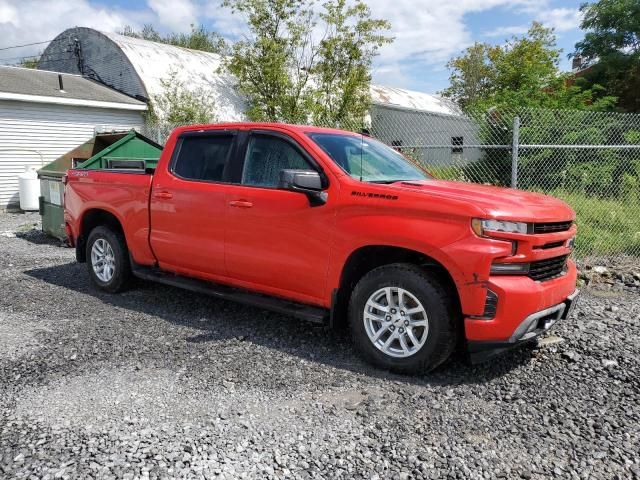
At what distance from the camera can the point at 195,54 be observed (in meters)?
22.0

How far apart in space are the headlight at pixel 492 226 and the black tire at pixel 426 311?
1.59ft

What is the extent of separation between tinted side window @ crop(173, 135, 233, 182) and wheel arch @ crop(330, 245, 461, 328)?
161 cm

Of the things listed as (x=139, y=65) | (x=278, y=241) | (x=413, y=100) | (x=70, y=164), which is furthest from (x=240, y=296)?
(x=413, y=100)

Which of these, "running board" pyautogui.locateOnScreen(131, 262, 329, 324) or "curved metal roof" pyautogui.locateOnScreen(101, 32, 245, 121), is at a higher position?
"curved metal roof" pyautogui.locateOnScreen(101, 32, 245, 121)

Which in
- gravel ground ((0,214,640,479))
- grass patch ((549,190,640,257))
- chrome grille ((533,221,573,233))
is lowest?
gravel ground ((0,214,640,479))

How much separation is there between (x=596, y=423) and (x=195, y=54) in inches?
862

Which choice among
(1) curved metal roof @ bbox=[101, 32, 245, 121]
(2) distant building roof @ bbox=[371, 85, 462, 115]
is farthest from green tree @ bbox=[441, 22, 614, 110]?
(1) curved metal roof @ bbox=[101, 32, 245, 121]

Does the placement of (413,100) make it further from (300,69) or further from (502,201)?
(502,201)

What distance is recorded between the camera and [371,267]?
417cm

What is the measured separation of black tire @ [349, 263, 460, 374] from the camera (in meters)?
3.63

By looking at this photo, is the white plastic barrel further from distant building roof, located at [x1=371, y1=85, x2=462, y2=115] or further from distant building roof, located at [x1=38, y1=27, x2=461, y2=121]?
distant building roof, located at [x1=371, y1=85, x2=462, y2=115]

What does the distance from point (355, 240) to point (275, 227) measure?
77cm

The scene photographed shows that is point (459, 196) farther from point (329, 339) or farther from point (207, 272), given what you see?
point (207, 272)

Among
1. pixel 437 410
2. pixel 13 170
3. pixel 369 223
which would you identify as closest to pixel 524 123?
pixel 369 223
